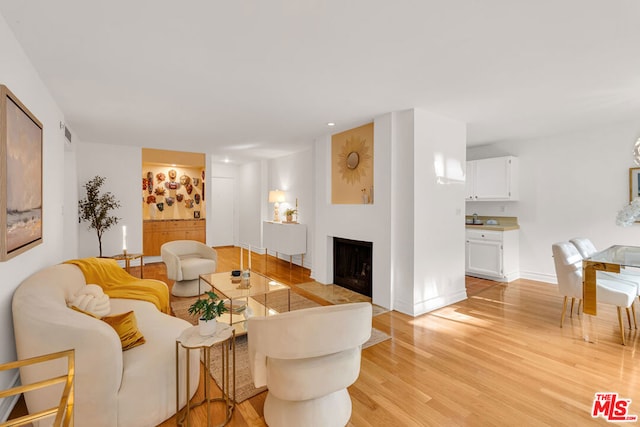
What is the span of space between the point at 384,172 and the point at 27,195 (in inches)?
134

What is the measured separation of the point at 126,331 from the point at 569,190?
5958 mm

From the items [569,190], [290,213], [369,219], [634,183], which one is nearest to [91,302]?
[369,219]

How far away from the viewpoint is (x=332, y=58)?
7.72ft

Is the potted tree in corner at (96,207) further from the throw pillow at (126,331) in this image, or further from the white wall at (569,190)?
the white wall at (569,190)

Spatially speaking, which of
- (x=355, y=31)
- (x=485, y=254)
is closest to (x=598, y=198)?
(x=485, y=254)

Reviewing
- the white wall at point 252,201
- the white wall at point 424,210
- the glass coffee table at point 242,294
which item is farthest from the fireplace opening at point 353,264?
the white wall at point 252,201

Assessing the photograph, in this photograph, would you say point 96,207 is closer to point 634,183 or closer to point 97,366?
point 97,366

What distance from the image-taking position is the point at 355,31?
6.51 feet

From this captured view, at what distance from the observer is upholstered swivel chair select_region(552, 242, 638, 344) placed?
9.61ft

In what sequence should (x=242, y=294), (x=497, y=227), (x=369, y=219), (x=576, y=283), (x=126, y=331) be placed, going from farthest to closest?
1. (x=497, y=227)
2. (x=369, y=219)
3. (x=576, y=283)
4. (x=242, y=294)
5. (x=126, y=331)

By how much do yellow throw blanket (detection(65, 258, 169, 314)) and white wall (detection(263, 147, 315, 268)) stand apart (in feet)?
10.4

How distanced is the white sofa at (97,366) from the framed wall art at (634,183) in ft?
18.6

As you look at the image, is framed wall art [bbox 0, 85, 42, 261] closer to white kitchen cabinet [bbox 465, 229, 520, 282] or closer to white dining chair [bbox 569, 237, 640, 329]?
white dining chair [bbox 569, 237, 640, 329]

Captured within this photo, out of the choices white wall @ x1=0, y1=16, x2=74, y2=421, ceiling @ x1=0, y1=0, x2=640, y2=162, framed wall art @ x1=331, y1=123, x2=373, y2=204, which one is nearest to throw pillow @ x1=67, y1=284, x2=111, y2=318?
white wall @ x1=0, y1=16, x2=74, y2=421
